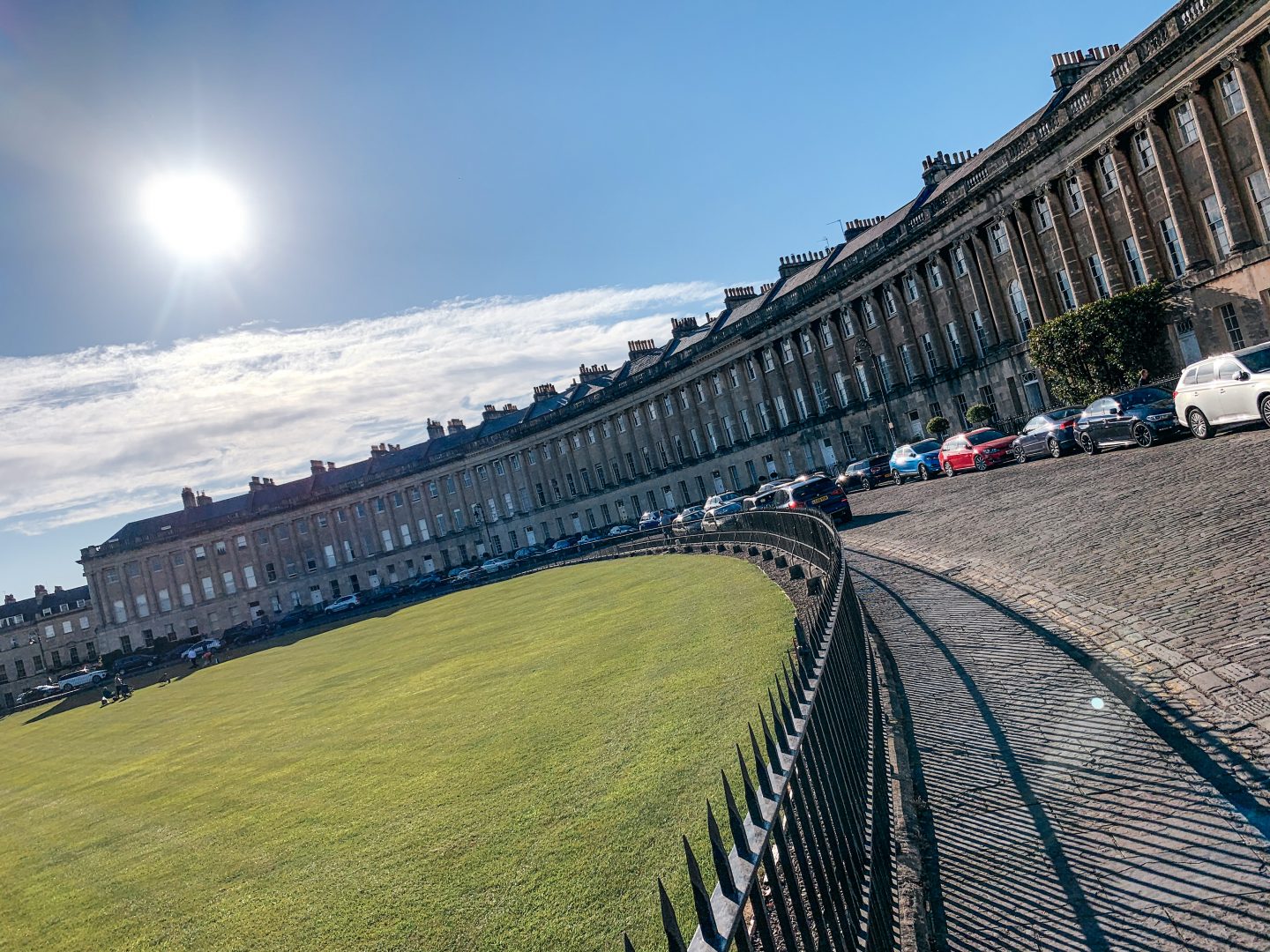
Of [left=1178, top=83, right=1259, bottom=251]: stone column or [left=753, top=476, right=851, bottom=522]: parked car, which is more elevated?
[left=1178, top=83, right=1259, bottom=251]: stone column

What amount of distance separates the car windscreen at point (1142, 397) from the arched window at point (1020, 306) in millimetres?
22503

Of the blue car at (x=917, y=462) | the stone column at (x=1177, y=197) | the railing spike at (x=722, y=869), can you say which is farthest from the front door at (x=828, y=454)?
the railing spike at (x=722, y=869)

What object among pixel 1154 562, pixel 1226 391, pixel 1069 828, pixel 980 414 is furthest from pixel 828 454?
pixel 1069 828

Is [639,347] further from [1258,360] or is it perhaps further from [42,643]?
[42,643]

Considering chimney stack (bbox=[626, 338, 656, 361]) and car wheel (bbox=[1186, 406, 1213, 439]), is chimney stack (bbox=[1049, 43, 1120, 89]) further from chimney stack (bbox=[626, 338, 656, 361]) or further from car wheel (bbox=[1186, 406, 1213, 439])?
chimney stack (bbox=[626, 338, 656, 361])

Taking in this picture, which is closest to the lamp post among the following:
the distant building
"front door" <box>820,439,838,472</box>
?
"front door" <box>820,439,838,472</box>

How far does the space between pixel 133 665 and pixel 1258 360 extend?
8270cm

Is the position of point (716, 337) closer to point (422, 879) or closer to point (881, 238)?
point (881, 238)

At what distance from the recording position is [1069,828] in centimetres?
538

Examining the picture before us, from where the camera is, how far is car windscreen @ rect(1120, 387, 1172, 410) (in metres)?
24.0

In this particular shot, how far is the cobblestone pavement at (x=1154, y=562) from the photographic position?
6801 mm

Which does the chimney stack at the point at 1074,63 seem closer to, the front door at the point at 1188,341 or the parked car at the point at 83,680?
the front door at the point at 1188,341

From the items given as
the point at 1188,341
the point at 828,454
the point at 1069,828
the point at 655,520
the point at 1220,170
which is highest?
the point at 1220,170

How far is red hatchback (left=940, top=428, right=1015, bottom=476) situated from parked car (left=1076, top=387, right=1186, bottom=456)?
483 centimetres
